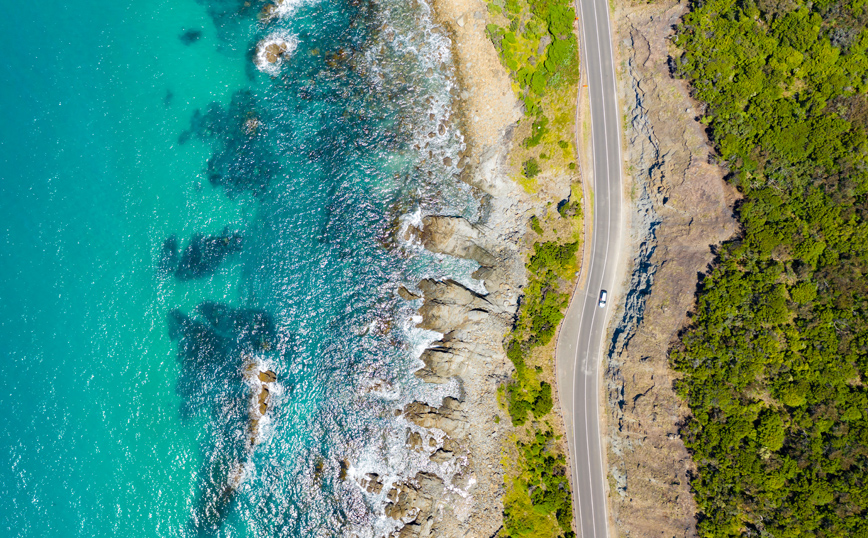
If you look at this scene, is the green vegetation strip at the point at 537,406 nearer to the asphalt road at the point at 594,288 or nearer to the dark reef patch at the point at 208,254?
the asphalt road at the point at 594,288

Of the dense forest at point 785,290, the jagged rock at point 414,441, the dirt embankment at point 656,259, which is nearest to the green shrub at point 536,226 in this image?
the dirt embankment at point 656,259

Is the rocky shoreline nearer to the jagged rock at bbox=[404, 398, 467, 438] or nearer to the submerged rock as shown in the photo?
the jagged rock at bbox=[404, 398, 467, 438]

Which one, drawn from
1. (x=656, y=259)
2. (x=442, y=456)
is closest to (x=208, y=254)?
(x=442, y=456)

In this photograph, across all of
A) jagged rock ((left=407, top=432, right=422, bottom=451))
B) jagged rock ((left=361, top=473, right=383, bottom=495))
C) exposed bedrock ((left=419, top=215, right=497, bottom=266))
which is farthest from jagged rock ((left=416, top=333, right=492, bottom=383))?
jagged rock ((left=361, top=473, right=383, bottom=495))

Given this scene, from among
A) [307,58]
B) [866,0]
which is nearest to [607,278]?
[866,0]

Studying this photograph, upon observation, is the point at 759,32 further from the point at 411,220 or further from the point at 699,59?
the point at 411,220

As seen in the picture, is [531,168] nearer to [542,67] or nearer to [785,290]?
[542,67]
